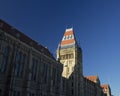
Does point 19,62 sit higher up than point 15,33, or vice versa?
point 15,33

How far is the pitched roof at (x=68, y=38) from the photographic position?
8921 cm

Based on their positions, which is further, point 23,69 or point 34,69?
point 34,69

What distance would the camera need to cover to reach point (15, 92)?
140ft

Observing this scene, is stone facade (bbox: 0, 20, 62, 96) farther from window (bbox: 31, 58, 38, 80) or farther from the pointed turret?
the pointed turret

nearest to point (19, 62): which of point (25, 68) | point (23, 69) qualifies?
point (23, 69)

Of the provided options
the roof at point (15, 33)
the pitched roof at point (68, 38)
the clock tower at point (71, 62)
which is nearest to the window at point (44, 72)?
the roof at point (15, 33)

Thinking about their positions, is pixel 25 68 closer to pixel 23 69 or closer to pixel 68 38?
pixel 23 69

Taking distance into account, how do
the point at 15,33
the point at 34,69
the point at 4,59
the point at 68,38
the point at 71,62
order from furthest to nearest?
1. the point at 68,38
2. the point at 71,62
3. the point at 34,69
4. the point at 15,33
5. the point at 4,59

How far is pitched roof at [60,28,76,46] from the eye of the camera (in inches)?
3512

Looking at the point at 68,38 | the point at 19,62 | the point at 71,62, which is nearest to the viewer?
the point at 19,62

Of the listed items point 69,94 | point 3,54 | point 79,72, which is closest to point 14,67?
point 3,54

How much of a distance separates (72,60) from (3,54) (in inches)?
1798

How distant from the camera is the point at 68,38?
92250mm

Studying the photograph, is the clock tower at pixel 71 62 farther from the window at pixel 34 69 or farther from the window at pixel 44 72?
the window at pixel 34 69
